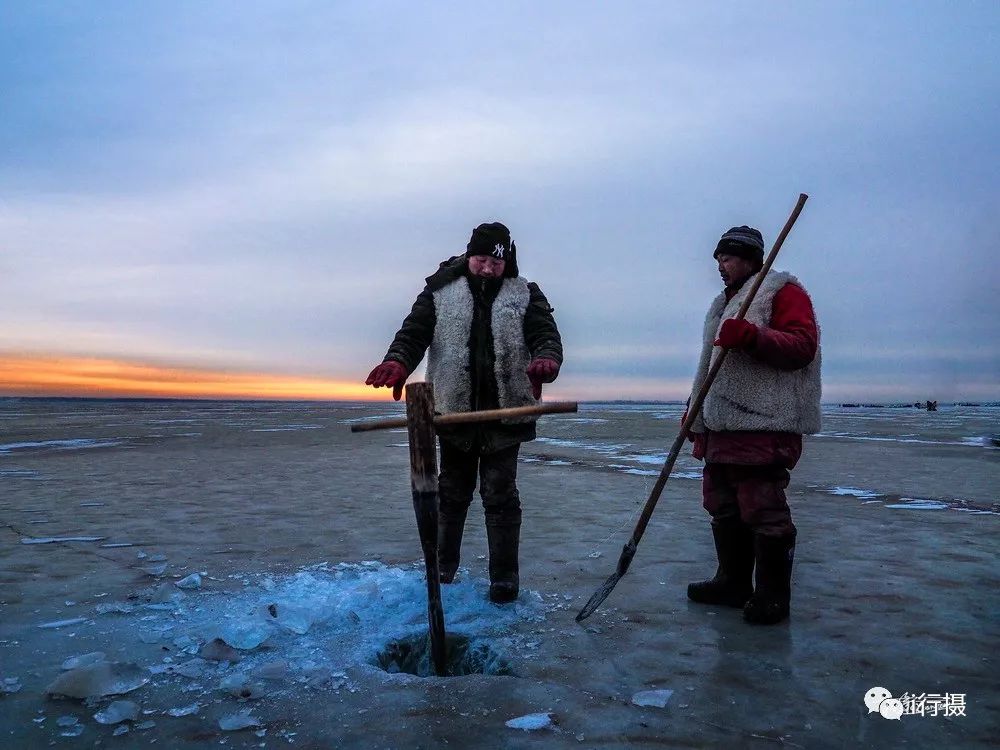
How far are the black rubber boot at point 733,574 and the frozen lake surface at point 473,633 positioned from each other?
0.47 feet

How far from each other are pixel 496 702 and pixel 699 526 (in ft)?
12.3

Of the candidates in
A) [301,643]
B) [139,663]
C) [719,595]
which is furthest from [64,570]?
[719,595]

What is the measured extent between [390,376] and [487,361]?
2.04ft

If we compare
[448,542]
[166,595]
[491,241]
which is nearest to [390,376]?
[491,241]

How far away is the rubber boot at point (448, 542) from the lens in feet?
12.2

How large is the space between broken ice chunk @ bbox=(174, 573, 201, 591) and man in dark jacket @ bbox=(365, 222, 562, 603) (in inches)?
58.2

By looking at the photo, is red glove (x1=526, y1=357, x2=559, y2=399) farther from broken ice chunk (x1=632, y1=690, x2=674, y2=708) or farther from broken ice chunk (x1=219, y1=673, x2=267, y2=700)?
broken ice chunk (x1=219, y1=673, x2=267, y2=700)

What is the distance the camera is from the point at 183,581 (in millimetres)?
3809

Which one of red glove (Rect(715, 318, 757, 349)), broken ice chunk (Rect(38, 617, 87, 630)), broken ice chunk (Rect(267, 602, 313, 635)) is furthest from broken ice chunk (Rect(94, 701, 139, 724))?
red glove (Rect(715, 318, 757, 349))

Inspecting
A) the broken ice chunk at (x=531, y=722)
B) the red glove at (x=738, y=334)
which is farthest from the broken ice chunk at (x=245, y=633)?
the red glove at (x=738, y=334)

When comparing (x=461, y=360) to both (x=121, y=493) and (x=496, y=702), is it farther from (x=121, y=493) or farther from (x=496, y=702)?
(x=121, y=493)

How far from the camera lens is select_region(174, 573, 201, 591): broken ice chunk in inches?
148

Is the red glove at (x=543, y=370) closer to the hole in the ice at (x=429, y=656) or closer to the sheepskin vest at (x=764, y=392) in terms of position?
the sheepskin vest at (x=764, y=392)

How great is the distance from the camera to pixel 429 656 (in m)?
3.01
